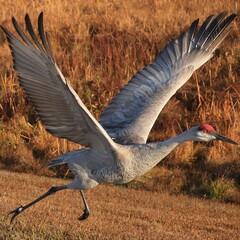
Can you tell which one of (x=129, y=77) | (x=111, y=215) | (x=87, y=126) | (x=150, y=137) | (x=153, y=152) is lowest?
(x=150, y=137)

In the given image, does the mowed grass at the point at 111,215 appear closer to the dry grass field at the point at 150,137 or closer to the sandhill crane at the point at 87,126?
the dry grass field at the point at 150,137

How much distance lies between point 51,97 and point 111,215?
2.74 metres

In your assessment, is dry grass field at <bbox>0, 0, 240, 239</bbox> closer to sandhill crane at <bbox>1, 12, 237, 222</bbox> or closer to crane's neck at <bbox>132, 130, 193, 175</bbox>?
sandhill crane at <bbox>1, 12, 237, 222</bbox>

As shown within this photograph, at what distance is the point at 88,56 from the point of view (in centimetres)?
1444

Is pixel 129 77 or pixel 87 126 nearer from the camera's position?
pixel 87 126

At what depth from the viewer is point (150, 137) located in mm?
12180

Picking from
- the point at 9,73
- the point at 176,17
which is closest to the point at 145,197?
the point at 9,73

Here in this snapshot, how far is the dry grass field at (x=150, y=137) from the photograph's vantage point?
7.98 m

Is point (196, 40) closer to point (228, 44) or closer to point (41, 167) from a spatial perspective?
point (41, 167)

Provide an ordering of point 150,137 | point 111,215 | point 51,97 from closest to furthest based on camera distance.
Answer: point 51,97
point 111,215
point 150,137

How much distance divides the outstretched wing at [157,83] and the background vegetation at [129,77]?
272cm

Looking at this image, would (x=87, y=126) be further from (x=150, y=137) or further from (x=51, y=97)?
(x=150, y=137)

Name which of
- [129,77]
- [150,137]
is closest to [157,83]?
[150,137]

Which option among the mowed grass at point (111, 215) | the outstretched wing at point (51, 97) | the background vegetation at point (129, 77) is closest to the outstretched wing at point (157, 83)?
the outstretched wing at point (51, 97)
